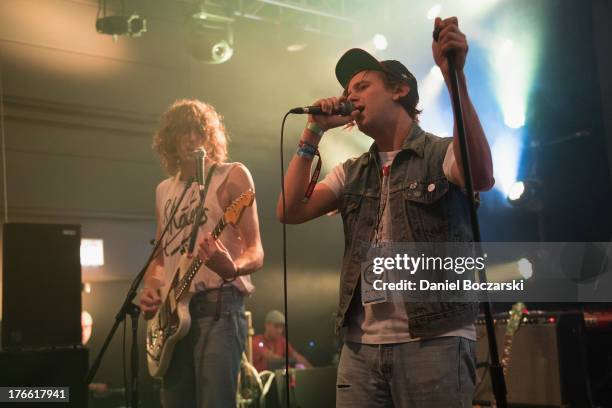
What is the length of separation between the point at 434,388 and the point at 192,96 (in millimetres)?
5936

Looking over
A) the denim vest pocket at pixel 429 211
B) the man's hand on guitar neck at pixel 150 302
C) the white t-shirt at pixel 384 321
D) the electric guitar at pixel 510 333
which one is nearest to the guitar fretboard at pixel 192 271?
the man's hand on guitar neck at pixel 150 302

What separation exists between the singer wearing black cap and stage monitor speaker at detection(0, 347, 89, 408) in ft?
5.14

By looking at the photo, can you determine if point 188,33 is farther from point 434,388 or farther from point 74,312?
point 434,388

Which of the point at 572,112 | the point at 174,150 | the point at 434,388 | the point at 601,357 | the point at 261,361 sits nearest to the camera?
the point at 434,388

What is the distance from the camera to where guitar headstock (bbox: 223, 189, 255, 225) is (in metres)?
2.67

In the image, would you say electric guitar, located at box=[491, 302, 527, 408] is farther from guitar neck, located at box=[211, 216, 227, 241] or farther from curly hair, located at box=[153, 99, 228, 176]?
guitar neck, located at box=[211, 216, 227, 241]

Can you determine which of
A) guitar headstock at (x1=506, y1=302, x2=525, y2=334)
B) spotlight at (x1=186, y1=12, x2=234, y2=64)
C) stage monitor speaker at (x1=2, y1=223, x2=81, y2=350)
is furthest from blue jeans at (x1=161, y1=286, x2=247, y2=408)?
spotlight at (x1=186, y1=12, x2=234, y2=64)

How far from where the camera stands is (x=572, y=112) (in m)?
5.84

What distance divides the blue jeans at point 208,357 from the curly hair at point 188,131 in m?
0.81

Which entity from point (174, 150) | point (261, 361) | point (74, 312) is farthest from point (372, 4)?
point (74, 312)

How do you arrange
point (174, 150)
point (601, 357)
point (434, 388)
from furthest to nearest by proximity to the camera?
point (601, 357) → point (174, 150) → point (434, 388)

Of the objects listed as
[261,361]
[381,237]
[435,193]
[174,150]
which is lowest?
[261,361]

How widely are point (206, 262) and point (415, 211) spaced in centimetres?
91

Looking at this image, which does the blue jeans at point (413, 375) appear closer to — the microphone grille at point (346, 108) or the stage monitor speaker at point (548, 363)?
the microphone grille at point (346, 108)
